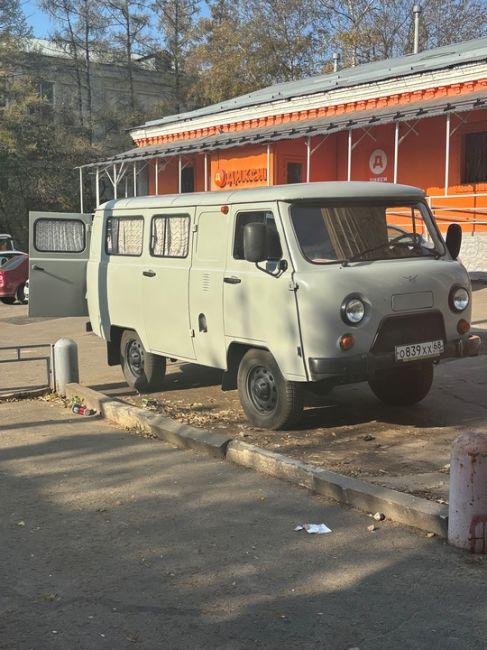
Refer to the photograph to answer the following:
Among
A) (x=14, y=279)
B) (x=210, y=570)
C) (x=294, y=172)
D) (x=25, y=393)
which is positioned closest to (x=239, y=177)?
(x=294, y=172)

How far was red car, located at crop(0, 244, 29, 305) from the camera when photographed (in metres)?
20.5

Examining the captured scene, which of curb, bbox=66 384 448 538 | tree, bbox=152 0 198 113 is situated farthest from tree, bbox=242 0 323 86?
curb, bbox=66 384 448 538

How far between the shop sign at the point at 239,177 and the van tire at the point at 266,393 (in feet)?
A: 56.8

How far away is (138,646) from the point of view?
317 centimetres

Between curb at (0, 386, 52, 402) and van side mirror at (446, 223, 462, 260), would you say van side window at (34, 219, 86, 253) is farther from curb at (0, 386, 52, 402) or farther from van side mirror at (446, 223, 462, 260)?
van side mirror at (446, 223, 462, 260)

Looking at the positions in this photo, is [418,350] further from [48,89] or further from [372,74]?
[48,89]

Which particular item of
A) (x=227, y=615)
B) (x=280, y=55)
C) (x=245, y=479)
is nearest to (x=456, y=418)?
(x=245, y=479)

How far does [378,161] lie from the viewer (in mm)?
21219

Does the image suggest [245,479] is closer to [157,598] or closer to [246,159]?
[157,598]

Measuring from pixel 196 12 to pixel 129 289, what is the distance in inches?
1643

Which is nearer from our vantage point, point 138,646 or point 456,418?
point 138,646

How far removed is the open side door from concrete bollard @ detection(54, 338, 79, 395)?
3.28 feet

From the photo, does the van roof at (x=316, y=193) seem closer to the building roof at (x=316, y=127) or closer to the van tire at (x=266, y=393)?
the van tire at (x=266, y=393)

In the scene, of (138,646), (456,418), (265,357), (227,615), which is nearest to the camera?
(138,646)
